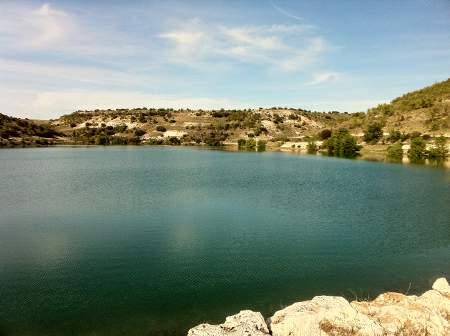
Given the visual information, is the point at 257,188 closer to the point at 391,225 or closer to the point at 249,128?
the point at 391,225

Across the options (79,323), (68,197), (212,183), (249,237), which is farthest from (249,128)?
(79,323)

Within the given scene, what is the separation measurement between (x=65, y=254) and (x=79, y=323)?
806cm

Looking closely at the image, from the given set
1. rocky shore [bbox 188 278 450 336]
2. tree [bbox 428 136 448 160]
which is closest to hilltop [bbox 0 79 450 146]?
tree [bbox 428 136 448 160]

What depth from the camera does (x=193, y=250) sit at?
2338 cm

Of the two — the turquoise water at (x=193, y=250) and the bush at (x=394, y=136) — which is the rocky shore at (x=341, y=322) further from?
the bush at (x=394, y=136)

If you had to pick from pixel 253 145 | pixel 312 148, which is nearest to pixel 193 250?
pixel 312 148

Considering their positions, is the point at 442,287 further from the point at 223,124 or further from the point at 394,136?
the point at 223,124

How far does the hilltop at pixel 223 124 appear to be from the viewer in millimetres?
110438

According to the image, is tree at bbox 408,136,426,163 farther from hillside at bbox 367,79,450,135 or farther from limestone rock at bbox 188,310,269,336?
limestone rock at bbox 188,310,269,336

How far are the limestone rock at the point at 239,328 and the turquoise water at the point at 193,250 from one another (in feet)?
14.2

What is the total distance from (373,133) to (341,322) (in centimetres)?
10516

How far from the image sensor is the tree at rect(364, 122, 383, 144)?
350 feet

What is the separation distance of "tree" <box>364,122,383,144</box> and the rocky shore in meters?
101

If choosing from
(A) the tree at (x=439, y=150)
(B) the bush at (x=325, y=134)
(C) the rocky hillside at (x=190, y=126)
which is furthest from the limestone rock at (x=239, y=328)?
Result: (C) the rocky hillside at (x=190, y=126)
